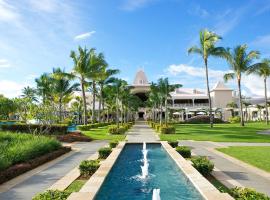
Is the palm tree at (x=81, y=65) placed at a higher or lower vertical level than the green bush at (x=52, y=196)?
higher

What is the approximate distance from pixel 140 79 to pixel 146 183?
3553 inches

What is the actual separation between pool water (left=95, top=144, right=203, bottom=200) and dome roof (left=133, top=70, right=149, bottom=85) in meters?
85.3

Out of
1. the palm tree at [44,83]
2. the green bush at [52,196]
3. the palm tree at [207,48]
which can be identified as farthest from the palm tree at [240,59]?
the green bush at [52,196]

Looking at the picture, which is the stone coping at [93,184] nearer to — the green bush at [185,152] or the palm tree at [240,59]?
the green bush at [185,152]

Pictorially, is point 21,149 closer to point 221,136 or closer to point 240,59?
point 221,136

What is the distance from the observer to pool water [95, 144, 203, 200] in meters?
8.09

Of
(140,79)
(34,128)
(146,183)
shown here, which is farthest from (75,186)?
(140,79)

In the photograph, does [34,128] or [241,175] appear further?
[34,128]

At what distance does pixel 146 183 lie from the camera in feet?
31.8

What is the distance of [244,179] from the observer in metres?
10.1

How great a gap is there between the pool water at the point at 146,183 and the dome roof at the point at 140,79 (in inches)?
3359

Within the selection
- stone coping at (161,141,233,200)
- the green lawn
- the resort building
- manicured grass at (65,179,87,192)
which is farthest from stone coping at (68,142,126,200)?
the resort building

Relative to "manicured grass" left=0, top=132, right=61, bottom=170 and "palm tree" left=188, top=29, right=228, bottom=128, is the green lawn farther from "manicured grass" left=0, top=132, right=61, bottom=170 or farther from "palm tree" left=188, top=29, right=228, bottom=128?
"manicured grass" left=0, top=132, right=61, bottom=170

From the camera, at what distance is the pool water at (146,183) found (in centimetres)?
809
